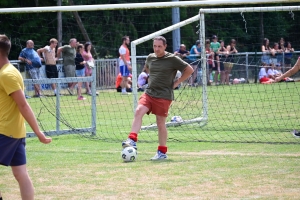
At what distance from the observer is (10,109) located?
616 cm

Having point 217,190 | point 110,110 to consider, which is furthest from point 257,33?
point 217,190

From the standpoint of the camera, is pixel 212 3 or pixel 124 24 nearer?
pixel 212 3

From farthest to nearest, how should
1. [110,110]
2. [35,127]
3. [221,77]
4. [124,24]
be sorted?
[124,24]
[221,77]
[110,110]
[35,127]

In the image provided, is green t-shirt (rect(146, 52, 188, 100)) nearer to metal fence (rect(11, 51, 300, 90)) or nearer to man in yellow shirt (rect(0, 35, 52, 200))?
man in yellow shirt (rect(0, 35, 52, 200))

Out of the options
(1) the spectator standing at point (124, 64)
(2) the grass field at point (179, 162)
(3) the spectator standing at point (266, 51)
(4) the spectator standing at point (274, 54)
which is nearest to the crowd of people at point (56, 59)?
(1) the spectator standing at point (124, 64)

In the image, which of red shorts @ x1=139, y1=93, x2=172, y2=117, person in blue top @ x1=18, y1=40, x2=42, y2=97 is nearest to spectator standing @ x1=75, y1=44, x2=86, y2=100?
person in blue top @ x1=18, y1=40, x2=42, y2=97

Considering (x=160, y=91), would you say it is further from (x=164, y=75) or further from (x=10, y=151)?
(x=10, y=151)

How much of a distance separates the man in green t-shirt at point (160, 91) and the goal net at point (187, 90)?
2.10 m

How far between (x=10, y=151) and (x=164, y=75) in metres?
4.02

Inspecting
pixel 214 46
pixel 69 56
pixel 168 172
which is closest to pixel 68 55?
pixel 69 56

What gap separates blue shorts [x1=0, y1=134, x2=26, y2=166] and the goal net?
18.6 feet

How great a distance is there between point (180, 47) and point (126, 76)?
2162mm

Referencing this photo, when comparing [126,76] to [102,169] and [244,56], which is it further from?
[102,169]

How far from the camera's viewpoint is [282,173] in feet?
27.1
